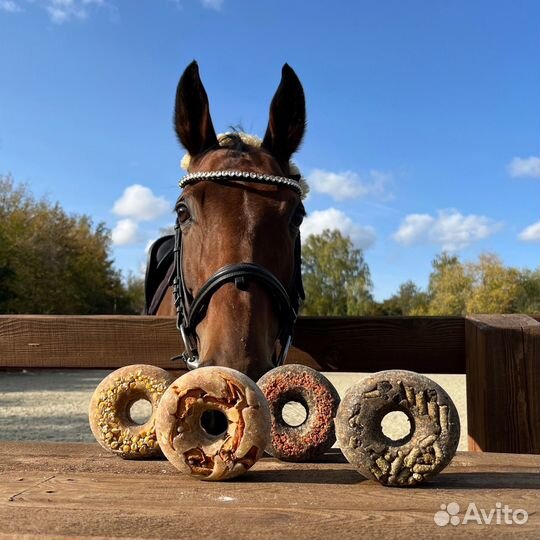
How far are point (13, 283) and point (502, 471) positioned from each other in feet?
90.9

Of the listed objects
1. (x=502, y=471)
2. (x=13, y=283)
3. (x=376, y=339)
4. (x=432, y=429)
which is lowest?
(x=502, y=471)

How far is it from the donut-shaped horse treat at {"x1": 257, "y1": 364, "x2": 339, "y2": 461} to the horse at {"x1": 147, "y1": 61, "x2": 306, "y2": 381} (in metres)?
0.12

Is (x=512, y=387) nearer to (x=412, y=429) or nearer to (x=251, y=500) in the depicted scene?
(x=412, y=429)

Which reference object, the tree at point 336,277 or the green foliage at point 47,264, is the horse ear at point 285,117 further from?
the tree at point 336,277

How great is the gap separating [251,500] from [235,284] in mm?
798

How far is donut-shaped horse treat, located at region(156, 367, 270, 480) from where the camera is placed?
135cm

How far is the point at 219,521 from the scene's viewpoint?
1030mm

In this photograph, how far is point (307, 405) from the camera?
5.52 ft

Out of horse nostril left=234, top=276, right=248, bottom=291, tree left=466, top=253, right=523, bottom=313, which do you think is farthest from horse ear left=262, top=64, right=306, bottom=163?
tree left=466, top=253, right=523, bottom=313

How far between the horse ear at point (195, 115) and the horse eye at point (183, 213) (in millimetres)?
423

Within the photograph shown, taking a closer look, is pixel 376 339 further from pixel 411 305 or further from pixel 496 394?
pixel 411 305

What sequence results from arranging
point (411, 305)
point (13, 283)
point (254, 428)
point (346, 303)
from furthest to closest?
point (411, 305) → point (346, 303) → point (13, 283) → point (254, 428)

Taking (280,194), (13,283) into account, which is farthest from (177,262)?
(13,283)

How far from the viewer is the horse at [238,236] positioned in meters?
1.79
